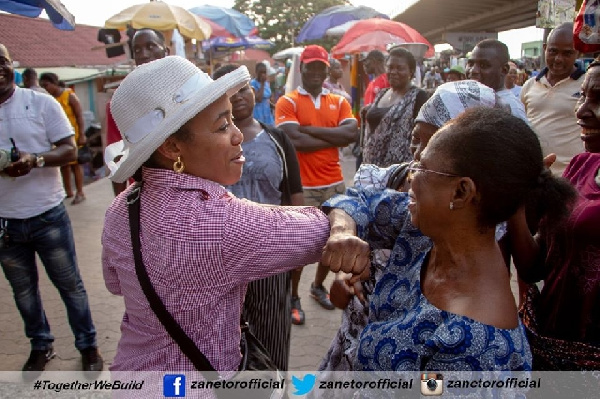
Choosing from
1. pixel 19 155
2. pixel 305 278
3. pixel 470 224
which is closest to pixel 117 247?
pixel 470 224

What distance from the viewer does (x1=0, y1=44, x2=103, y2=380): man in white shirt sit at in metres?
2.97

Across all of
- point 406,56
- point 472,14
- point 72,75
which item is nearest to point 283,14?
point 472,14

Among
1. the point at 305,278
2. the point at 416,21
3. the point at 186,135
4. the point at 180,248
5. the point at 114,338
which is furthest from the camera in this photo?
the point at 416,21

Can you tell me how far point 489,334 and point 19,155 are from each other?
2.73 metres

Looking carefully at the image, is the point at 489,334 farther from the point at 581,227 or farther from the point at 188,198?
the point at 188,198

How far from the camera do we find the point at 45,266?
10.4 ft

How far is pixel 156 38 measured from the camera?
3887 mm

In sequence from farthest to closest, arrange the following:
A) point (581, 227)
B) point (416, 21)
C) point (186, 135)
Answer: point (416, 21), point (581, 227), point (186, 135)

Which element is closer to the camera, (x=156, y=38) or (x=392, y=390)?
(x=392, y=390)

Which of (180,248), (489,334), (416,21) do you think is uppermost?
(180,248)

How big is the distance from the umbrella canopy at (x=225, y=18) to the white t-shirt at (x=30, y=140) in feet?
28.4

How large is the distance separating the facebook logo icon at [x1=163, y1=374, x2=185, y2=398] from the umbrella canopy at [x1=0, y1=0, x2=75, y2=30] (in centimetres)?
272

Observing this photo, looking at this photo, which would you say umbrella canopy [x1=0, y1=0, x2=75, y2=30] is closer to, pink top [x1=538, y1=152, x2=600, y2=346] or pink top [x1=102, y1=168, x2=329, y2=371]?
pink top [x1=102, y1=168, x2=329, y2=371]

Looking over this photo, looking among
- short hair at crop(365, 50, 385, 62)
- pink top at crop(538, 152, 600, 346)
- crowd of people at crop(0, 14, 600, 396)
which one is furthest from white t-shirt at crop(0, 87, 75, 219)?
short hair at crop(365, 50, 385, 62)
